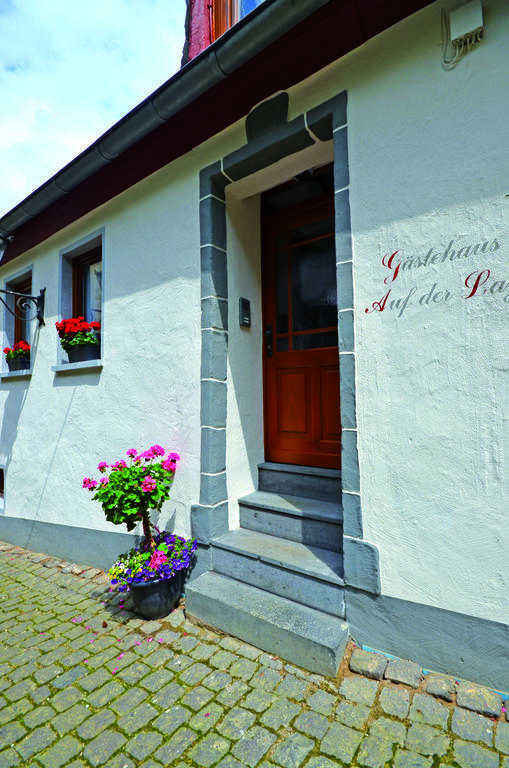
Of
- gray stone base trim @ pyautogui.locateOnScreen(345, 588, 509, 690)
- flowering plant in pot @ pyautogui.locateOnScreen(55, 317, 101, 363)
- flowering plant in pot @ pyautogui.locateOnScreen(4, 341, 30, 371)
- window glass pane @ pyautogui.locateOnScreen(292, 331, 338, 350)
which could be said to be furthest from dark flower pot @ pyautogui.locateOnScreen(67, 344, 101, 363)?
gray stone base trim @ pyautogui.locateOnScreen(345, 588, 509, 690)

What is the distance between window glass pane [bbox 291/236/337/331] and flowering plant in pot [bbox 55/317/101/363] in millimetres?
2166

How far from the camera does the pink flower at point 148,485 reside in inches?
111

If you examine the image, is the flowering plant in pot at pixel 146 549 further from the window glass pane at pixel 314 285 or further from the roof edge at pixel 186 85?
the roof edge at pixel 186 85

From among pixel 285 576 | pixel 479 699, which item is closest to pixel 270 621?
pixel 285 576

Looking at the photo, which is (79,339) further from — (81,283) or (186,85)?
(186,85)

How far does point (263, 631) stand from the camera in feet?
7.71

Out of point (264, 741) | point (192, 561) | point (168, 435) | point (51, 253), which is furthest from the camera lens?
point (51, 253)

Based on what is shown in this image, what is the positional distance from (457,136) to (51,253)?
14.6ft

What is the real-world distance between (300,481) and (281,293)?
1655 mm

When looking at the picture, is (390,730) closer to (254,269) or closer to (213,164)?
(254,269)

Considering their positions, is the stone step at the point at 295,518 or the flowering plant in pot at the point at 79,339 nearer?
the stone step at the point at 295,518

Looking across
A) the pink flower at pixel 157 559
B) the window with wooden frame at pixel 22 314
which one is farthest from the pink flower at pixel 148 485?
the window with wooden frame at pixel 22 314

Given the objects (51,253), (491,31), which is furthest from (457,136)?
(51,253)

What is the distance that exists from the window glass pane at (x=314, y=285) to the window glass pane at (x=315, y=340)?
0.23 ft
